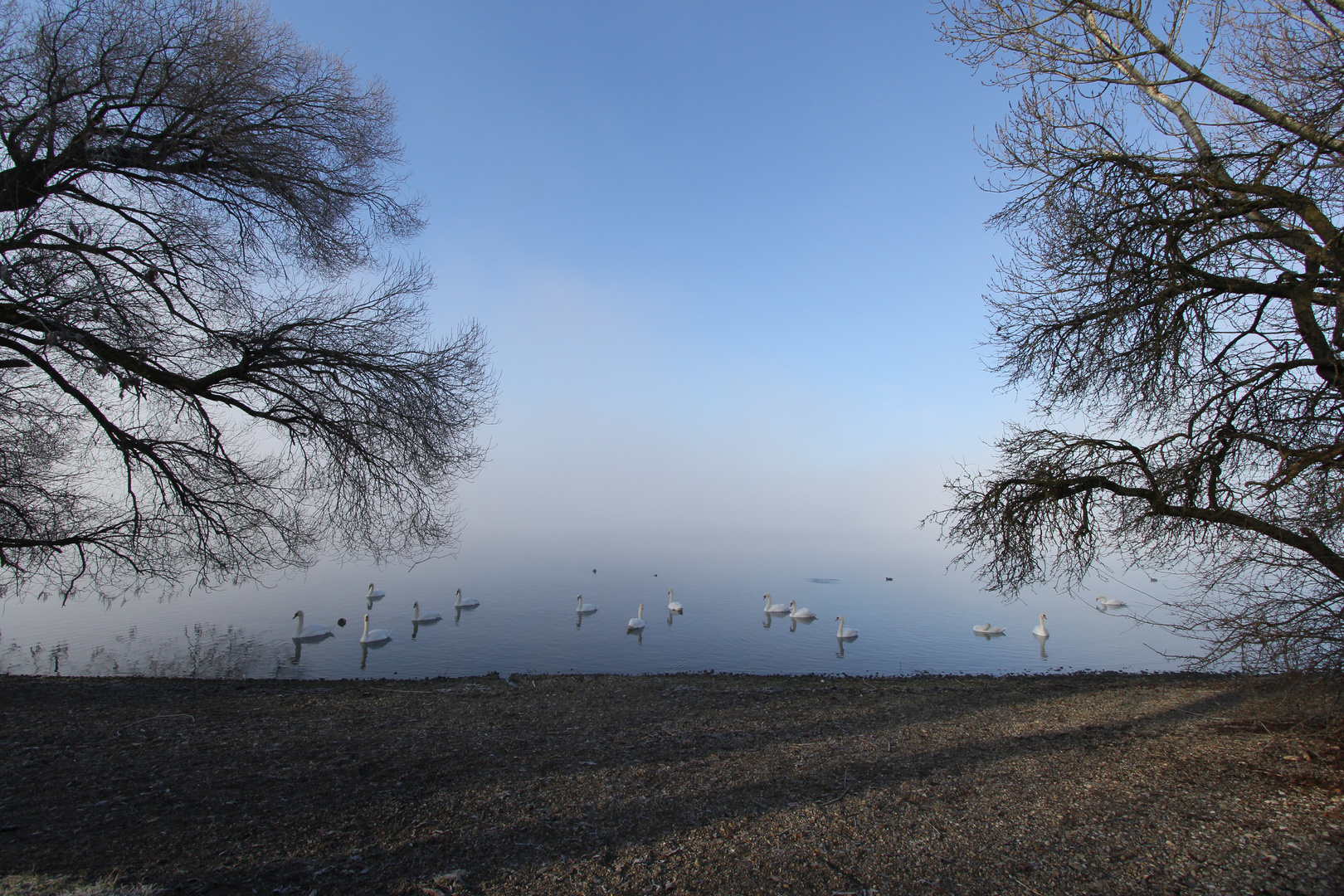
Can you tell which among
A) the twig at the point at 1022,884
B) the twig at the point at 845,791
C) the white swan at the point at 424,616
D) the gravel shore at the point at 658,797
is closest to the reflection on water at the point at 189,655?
the white swan at the point at 424,616

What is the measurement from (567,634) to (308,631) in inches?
297

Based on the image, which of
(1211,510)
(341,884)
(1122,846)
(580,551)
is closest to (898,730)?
(1122,846)

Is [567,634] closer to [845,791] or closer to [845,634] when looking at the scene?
[845,634]

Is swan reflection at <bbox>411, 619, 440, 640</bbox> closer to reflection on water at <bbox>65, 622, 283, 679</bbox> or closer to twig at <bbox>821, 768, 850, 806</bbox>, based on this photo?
reflection on water at <bbox>65, 622, 283, 679</bbox>

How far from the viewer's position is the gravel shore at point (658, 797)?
143 inches

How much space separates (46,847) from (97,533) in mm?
4791

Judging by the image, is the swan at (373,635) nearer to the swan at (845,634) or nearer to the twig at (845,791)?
the swan at (845,634)

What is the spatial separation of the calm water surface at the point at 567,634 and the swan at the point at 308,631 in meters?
0.27

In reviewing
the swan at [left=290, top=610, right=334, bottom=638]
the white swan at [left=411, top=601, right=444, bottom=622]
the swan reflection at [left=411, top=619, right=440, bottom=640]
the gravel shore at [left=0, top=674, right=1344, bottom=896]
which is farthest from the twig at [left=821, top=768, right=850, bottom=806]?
the white swan at [left=411, top=601, right=444, bottom=622]

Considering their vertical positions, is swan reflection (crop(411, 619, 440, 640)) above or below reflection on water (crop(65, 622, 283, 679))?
above

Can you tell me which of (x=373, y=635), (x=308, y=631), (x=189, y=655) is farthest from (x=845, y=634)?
(x=189, y=655)

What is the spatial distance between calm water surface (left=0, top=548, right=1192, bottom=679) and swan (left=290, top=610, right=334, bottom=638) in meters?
0.27

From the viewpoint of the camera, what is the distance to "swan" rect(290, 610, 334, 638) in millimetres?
17547

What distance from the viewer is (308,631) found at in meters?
17.9
